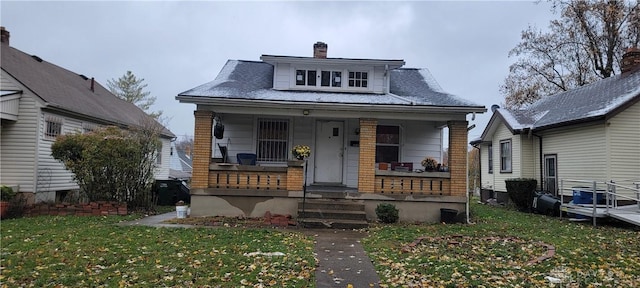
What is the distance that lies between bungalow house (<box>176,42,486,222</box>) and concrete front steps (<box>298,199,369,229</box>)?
116mm

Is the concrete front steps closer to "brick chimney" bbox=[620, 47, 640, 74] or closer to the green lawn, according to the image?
the green lawn

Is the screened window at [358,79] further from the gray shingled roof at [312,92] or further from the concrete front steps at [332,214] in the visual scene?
the concrete front steps at [332,214]

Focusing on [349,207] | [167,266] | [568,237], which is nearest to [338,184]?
[349,207]

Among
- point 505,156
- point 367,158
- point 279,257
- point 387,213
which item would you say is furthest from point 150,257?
point 505,156

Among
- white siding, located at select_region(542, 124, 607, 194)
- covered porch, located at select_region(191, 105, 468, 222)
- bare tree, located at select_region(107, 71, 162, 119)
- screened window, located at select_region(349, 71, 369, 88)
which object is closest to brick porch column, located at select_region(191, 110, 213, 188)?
covered porch, located at select_region(191, 105, 468, 222)

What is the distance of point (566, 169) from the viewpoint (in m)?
13.8

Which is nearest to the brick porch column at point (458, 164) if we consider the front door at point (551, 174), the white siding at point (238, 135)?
the white siding at point (238, 135)

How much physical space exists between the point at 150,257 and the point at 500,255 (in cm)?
547

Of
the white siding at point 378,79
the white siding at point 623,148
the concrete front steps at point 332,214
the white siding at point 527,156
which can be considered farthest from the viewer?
the white siding at point 527,156

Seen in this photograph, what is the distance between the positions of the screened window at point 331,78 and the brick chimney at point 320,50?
5.00ft

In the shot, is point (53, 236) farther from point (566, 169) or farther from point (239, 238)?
point (566, 169)

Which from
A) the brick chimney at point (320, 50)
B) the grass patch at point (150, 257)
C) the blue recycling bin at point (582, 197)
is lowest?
the grass patch at point (150, 257)

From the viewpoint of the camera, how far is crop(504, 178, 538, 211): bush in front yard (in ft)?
47.1

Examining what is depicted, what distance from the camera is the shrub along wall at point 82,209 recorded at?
36.5 ft
